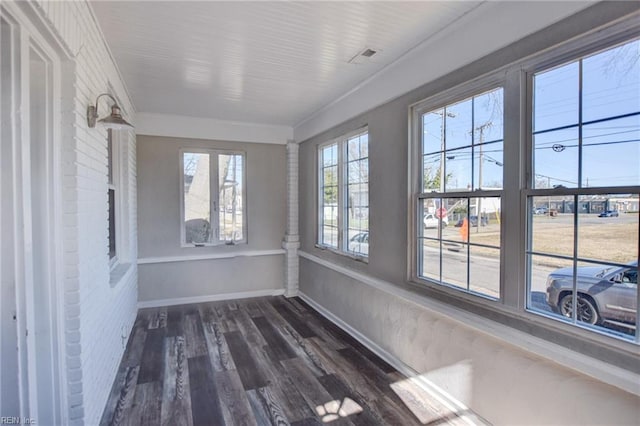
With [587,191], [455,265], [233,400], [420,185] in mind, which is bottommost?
[233,400]

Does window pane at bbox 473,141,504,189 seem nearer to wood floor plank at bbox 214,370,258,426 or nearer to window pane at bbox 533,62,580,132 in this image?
window pane at bbox 533,62,580,132

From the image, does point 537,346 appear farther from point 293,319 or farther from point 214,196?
point 214,196

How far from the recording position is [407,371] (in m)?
2.79

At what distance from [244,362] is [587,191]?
9.56 ft

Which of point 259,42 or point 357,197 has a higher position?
point 259,42

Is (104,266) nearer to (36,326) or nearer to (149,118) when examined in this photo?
(36,326)

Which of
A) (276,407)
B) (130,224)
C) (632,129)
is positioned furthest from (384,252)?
(130,224)

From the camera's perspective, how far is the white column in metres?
5.34

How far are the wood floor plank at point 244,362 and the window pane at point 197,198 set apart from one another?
1.78 metres

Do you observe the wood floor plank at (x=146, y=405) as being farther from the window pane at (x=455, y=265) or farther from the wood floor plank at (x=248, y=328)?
the window pane at (x=455, y=265)

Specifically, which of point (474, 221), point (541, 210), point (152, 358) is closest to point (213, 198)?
point (152, 358)

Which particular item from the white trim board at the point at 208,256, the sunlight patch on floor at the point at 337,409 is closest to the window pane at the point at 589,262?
the sunlight patch on floor at the point at 337,409

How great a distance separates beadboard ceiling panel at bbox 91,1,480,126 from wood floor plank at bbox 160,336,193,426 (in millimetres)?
2689

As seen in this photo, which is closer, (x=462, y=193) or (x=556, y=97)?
(x=556, y=97)
